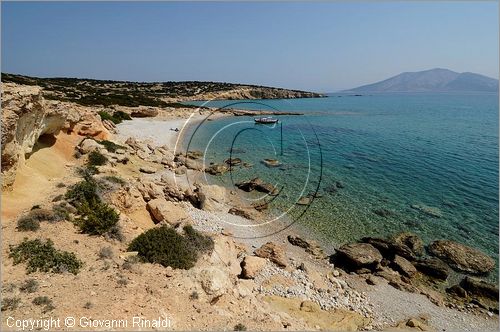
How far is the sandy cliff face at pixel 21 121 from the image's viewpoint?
461 inches

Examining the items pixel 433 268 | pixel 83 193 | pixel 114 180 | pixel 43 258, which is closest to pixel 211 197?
pixel 114 180

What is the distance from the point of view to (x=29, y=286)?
298 inches

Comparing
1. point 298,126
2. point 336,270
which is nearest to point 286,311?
point 336,270

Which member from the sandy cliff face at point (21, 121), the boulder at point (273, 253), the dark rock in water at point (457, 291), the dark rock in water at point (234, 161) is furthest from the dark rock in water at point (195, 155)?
the dark rock in water at point (457, 291)

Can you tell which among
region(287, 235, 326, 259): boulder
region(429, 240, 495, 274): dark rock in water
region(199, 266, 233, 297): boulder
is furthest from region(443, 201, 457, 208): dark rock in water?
region(199, 266, 233, 297): boulder

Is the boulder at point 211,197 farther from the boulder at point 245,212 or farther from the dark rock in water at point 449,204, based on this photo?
the dark rock in water at point 449,204

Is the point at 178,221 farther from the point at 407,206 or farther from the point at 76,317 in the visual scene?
the point at 407,206

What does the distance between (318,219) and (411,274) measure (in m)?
6.10

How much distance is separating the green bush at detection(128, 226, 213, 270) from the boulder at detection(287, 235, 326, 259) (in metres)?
7.22

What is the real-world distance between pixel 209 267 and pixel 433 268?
11470 millimetres

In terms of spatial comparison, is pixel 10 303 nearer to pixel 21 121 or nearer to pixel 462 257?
pixel 21 121

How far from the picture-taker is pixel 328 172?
30.7 metres

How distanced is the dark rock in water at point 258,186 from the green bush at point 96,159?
9.96 m

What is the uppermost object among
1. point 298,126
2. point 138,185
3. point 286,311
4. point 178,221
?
point 298,126
